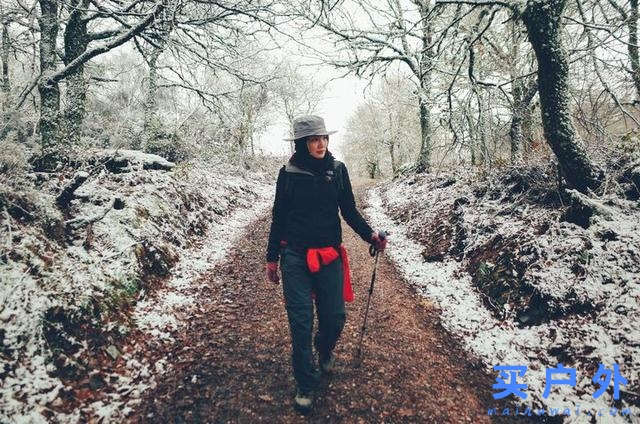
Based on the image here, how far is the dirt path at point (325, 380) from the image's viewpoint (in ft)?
10.9

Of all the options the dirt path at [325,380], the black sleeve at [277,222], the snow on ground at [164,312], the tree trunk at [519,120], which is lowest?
the dirt path at [325,380]

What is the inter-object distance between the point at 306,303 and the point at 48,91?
716 cm

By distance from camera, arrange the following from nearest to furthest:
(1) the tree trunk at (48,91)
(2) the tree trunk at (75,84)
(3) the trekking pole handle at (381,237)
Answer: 1. (3) the trekking pole handle at (381,237)
2. (1) the tree trunk at (48,91)
3. (2) the tree trunk at (75,84)

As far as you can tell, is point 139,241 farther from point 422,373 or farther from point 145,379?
point 422,373

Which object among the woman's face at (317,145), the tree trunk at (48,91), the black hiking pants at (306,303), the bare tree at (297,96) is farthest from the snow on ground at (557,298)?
the bare tree at (297,96)

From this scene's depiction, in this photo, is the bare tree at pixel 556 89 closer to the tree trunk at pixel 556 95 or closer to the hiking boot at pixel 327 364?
the tree trunk at pixel 556 95

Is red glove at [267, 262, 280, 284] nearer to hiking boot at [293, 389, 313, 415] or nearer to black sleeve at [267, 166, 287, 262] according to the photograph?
black sleeve at [267, 166, 287, 262]

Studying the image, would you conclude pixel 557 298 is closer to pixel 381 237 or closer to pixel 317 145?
pixel 381 237

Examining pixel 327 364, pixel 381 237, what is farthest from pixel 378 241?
pixel 327 364

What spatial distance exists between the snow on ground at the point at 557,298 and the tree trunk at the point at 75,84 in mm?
7929

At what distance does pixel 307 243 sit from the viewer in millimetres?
3355

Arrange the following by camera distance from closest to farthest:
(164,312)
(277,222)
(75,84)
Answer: (277,222)
(164,312)
(75,84)

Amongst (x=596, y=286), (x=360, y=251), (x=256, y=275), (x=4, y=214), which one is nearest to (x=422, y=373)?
(x=596, y=286)

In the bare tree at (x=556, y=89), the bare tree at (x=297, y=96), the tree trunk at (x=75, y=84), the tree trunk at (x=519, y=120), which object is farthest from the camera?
the bare tree at (x=297, y=96)
